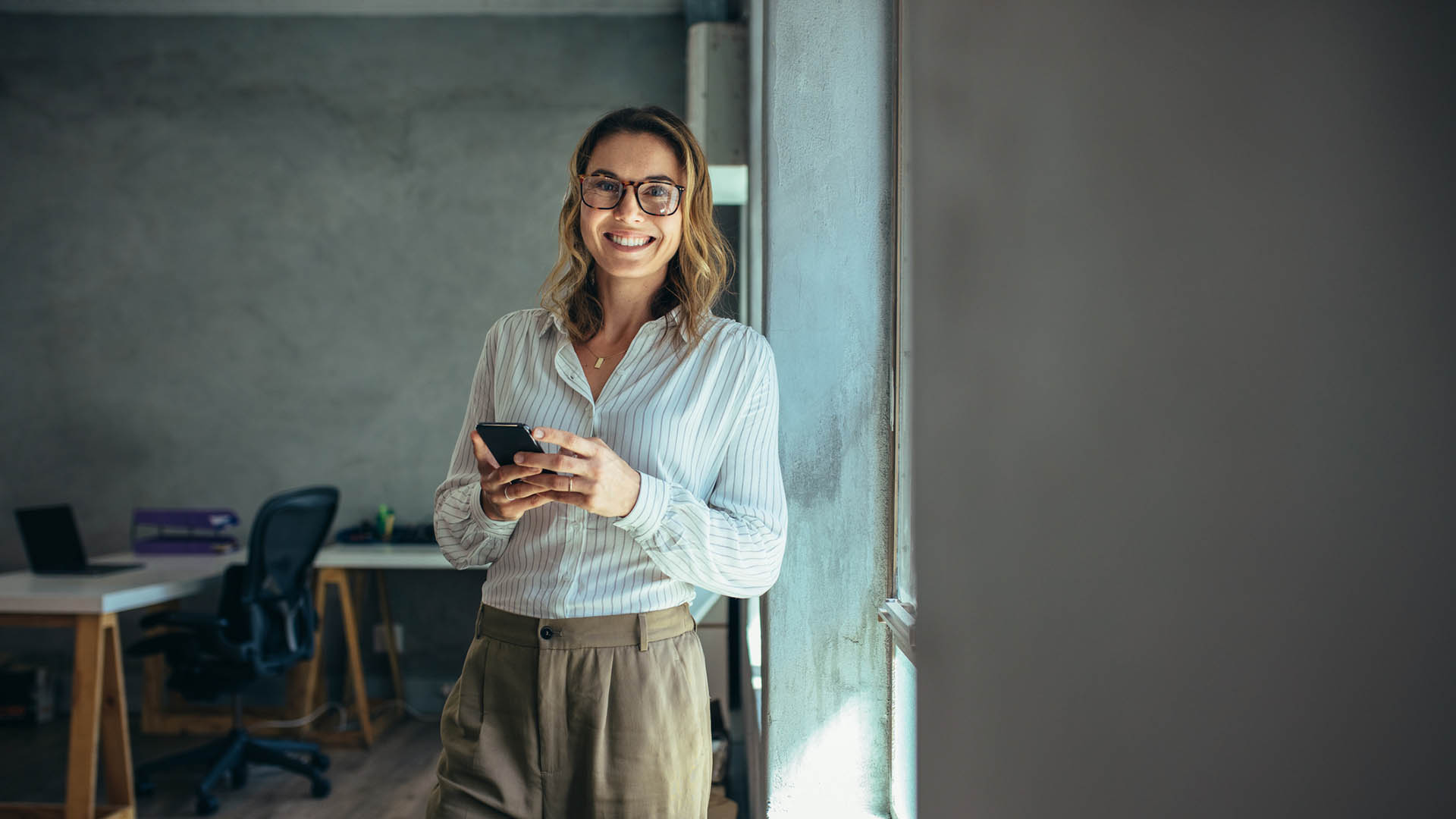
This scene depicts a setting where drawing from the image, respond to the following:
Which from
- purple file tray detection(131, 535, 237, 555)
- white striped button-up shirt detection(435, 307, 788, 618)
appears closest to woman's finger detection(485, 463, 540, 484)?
white striped button-up shirt detection(435, 307, 788, 618)

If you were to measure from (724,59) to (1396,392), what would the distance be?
9.71 ft

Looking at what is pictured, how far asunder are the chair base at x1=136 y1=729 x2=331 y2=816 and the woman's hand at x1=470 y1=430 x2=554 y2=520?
2696 millimetres

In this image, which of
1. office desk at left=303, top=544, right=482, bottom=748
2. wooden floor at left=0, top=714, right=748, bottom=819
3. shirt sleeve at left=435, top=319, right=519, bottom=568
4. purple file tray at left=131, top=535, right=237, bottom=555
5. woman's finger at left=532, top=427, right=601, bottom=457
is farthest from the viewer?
purple file tray at left=131, top=535, right=237, bottom=555

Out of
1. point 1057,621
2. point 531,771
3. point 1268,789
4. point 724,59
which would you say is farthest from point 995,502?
point 724,59

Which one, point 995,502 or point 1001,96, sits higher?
point 1001,96

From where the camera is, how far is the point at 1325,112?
0.81ft

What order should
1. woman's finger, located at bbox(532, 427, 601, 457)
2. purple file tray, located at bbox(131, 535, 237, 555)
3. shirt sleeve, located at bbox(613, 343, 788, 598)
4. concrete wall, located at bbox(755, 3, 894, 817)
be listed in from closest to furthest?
woman's finger, located at bbox(532, 427, 601, 457)
shirt sleeve, located at bbox(613, 343, 788, 598)
concrete wall, located at bbox(755, 3, 894, 817)
purple file tray, located at bbox(131, 535, 237, 555)

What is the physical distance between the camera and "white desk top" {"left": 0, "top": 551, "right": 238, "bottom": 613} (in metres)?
2.76

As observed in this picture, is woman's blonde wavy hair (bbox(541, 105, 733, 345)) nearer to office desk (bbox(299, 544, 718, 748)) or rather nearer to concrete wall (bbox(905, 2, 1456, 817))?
concrete wall (bbox(905, 2, 1456, 817))

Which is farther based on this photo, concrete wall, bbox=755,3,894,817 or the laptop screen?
the laptop screen

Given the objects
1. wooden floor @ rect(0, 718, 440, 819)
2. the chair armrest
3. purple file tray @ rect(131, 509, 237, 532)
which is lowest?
wooden floor @ rect(0, 718, 440, 819)

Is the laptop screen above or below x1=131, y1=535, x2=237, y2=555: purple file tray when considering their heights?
above

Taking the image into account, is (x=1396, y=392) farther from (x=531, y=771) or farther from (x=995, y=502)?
(x=531, y=771)

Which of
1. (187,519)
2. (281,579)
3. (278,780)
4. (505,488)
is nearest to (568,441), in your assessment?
(505,488)
